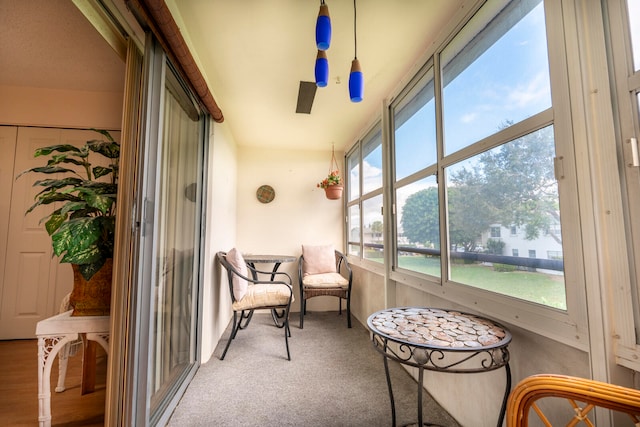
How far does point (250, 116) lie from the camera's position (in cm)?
278

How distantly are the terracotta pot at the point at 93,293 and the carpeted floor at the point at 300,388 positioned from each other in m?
0.79

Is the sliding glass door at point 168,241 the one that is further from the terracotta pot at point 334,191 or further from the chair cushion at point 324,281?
the terracotta pot at point 334,191

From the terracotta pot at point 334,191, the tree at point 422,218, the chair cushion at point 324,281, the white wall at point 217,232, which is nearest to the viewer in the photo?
the tree at point 422,218

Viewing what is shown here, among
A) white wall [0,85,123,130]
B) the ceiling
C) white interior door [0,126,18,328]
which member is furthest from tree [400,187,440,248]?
white interior door [0,126,18,328]

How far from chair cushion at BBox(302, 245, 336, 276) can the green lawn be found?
187cm

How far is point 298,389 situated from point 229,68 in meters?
2.41

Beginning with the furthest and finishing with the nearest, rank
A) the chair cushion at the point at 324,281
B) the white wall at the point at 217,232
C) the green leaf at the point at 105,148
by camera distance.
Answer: the chair cushion at the point at 324,281
the white wall at the point at 217,232
the green leaf at the point at 105,148

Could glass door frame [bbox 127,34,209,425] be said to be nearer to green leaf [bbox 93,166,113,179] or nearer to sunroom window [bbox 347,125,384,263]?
green leaf [bbox 93,166,113,179]

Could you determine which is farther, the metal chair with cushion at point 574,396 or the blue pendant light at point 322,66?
the blue pendant light at point 322,66

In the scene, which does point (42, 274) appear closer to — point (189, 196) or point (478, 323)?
point (189, 196)

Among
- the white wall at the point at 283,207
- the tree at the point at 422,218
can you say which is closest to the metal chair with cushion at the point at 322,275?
the white wall at the point at 283,207

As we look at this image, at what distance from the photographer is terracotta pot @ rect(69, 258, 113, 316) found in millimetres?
1242

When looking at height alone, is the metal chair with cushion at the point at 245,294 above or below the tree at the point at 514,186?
below

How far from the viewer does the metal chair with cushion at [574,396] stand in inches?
21.1
